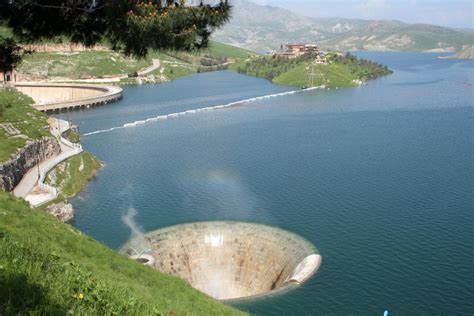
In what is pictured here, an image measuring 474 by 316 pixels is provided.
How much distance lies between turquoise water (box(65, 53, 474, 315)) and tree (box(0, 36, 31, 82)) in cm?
2017

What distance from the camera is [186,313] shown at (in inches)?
661

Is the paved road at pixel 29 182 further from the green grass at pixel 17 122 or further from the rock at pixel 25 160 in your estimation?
the green grass at pixel 17 122

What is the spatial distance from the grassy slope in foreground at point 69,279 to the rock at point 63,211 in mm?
17799

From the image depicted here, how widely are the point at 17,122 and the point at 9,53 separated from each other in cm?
4577

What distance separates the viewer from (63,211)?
144 feet

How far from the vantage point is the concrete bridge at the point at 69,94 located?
375 feet

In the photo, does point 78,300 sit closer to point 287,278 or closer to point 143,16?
point 143,16

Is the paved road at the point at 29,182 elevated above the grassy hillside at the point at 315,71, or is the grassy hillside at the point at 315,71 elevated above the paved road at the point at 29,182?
the grassy hillside at the point at 315,71

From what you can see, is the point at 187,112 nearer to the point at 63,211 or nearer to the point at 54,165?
the point at 54,165

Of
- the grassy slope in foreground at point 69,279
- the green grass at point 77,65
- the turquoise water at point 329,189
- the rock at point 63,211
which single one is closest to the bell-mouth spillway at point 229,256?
the turquoise water at point 329,189

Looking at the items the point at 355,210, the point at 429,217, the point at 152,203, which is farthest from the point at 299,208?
the point at 152,203

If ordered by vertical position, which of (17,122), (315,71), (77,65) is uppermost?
(315,71)

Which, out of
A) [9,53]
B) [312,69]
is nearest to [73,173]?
[9,53]

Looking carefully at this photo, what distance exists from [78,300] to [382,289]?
25.5m
